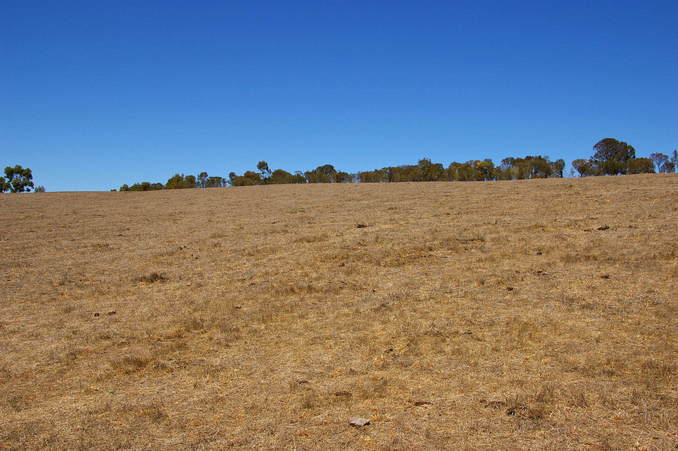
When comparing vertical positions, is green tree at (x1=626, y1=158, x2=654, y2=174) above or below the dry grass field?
above

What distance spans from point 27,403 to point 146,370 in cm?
119

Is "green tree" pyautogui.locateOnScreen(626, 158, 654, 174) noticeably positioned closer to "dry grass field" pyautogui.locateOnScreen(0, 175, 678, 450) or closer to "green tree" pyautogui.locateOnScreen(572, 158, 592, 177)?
"green tree" pyautogui.locateOnScreen(572, 158, 592, 177)

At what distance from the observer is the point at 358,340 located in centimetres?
630

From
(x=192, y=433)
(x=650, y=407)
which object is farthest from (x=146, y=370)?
(x=650, y=407)

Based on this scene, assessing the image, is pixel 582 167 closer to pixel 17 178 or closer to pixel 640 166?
pixel 640 166

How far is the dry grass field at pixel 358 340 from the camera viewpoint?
423 centimetres

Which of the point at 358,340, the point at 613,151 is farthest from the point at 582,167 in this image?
the point at 358,340

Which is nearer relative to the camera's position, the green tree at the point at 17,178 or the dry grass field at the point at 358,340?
the dry grass field at the point at 358,340

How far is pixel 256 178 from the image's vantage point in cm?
7206

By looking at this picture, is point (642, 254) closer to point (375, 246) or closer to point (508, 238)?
point (508, 238)

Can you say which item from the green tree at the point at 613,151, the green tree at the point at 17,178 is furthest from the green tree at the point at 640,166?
the green tree at the point at 17,178

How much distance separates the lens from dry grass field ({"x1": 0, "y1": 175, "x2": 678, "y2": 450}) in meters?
4.23

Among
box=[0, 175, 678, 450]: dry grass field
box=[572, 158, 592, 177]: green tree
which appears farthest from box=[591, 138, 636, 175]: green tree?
box=[0, 175, 678, 450]: dry grass field

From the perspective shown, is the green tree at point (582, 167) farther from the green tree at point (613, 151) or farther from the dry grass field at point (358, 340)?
the dry grass field at point (358, 340)
